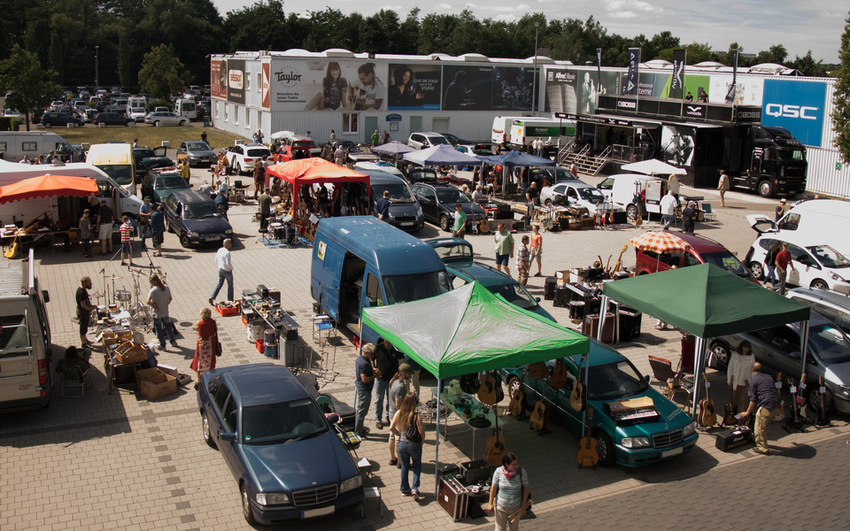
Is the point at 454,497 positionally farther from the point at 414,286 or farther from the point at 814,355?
the point at 814,355

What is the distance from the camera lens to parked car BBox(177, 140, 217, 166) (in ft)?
121

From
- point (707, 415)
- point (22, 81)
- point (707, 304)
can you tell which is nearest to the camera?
point (707, 304)

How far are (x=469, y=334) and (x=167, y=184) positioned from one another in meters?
19.4

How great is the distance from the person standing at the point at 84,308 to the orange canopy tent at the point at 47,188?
7348 millimetres

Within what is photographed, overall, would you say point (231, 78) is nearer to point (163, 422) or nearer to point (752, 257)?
point (752, 257)

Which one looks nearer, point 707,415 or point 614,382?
point 614,382

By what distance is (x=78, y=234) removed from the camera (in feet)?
68.8

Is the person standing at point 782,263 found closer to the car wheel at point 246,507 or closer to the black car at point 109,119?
the car wheel at point 246,507

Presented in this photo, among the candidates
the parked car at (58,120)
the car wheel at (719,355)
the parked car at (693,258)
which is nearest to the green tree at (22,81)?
the parked car at (58,120)

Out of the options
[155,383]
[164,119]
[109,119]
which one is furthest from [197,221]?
A: [109,119]

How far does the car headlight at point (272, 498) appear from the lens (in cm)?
813

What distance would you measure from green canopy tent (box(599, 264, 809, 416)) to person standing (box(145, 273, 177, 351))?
853cm

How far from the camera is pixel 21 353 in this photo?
10.4 m

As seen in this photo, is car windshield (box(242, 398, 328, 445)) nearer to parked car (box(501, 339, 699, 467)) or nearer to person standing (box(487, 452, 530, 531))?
person standing (box(487, 452, 530, 531))
